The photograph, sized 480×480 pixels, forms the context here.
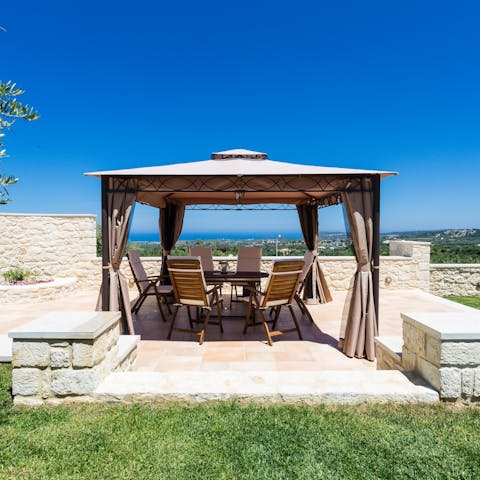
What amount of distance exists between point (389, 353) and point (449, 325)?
2.69 ft

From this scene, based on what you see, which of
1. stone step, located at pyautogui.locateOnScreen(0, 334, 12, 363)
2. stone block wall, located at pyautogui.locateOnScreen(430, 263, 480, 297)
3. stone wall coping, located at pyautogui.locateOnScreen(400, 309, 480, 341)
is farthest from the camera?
stone block wall, located at pyautogui.locateOnScreen(430, 263, 480, 297)

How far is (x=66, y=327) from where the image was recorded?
2.64m

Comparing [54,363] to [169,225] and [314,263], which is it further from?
[314,263]

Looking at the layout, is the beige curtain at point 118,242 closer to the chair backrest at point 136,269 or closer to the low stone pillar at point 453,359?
the chair backrest at point 136,269

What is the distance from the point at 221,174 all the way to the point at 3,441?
3.13 metres

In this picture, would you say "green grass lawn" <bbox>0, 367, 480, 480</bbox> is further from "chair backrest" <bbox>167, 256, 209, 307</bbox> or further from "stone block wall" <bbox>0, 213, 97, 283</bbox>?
"stone block wall" <bbox>0, 213, 97, 283</bbox>

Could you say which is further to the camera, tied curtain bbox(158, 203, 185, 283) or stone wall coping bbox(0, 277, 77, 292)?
tied curtain bbox(158, 203, 185, 283)

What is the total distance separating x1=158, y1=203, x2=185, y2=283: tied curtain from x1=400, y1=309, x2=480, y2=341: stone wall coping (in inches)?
227

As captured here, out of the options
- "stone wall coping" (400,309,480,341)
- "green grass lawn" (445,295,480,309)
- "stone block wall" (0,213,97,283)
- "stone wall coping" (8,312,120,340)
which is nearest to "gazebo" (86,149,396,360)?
"stone wall coping" (400,309,480,341)

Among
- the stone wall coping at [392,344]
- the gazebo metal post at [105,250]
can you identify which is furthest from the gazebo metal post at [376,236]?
the gazebo metal post at [105,250]

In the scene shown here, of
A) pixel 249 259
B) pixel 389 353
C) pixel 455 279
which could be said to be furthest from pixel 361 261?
pixel 455 279

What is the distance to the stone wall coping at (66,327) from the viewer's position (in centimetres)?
251

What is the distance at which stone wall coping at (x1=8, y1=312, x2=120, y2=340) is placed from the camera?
2.51 metres

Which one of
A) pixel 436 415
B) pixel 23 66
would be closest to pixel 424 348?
pixel 436 415
